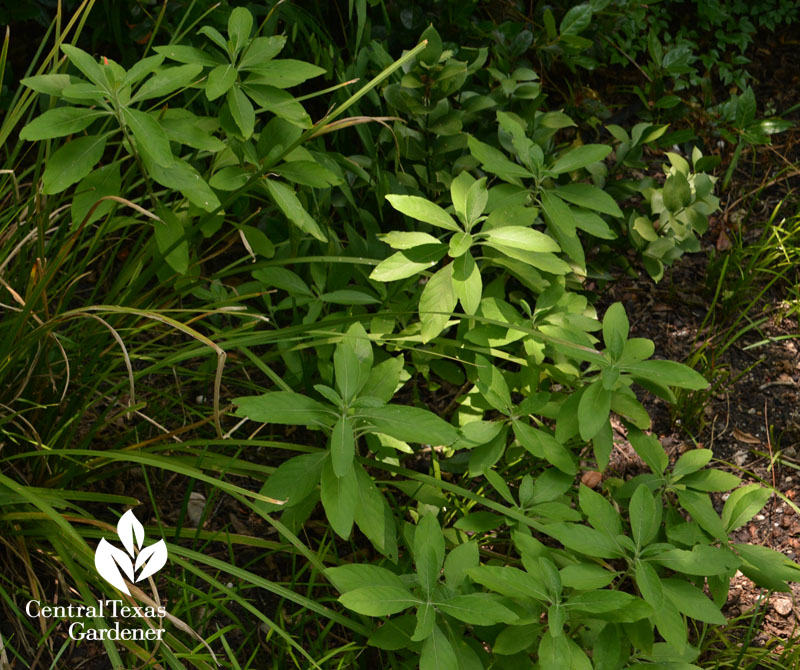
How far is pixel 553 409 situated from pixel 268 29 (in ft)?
4.86

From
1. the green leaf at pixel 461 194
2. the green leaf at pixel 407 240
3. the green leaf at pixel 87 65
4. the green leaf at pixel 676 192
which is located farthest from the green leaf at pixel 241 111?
the green leaf at pixel 676 192

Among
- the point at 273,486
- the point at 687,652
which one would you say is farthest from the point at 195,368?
the point at 687,652

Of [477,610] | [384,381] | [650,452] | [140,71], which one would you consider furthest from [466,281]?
[140,71]

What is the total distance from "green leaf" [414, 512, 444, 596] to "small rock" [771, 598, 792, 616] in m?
1.18

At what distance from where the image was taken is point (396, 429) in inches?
64.1

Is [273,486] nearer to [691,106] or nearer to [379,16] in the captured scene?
[379,16]

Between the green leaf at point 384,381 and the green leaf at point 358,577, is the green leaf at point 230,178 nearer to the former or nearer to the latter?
the green leaf at point 384,381

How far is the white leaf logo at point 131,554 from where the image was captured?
1675mm

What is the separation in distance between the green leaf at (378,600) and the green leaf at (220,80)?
1.07 m

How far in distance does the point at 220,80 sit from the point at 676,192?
1449mm

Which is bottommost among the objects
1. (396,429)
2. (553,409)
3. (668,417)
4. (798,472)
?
(798,472)

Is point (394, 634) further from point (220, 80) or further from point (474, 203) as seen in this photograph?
point (220, 80)

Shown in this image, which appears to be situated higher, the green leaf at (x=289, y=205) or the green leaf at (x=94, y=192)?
the green leaf at (x=94, y=192)

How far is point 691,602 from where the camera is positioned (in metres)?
1.67
